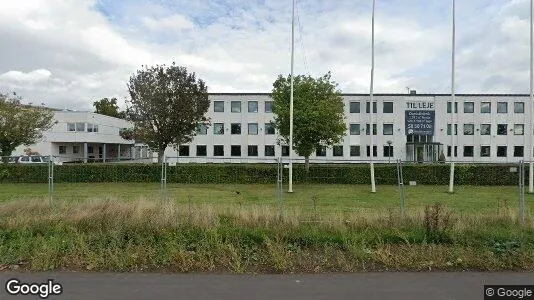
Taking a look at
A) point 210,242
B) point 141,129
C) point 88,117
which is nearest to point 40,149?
point 88,117

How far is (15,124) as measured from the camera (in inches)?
1161

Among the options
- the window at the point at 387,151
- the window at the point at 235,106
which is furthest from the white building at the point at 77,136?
the window at the point at 387,151

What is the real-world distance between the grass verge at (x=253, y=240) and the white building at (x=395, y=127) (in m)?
43.0

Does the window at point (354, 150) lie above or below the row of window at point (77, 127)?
below

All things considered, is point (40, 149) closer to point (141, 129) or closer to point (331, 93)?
point (141, 129)

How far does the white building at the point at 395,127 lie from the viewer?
50.9 metres

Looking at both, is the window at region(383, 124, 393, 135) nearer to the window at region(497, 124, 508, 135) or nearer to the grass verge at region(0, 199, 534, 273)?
the window at region(497, 124, 508, 135)

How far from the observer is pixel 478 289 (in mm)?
4871

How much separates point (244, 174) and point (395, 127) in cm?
3600

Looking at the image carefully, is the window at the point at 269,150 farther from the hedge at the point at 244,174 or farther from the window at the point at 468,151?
the hedge at the point at 244,174

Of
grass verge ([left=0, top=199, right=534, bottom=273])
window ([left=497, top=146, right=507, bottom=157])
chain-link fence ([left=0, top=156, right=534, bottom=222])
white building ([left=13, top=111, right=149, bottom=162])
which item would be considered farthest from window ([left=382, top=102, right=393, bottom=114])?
grass verge ([left=0, top=199, right=534, bottom=273])

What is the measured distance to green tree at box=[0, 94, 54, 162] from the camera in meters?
29.2

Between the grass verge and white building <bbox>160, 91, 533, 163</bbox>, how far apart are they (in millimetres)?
43049

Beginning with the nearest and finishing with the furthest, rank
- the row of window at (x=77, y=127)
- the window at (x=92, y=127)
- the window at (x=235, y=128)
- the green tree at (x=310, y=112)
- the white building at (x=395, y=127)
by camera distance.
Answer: the green tree at (x=310, y=112) < the white building at (x=395, y=127) < the window at (x=235, y=128) < the row of window at (x=77, y=127) < the window at (x=92, y=127)
